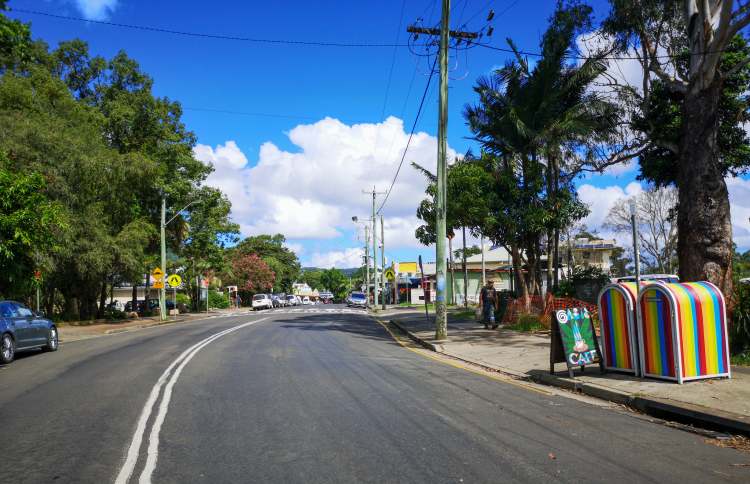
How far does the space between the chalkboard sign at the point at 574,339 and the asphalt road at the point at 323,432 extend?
109 centimetres

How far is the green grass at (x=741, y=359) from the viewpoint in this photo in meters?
10.9

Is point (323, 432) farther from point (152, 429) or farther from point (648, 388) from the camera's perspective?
point (648, 388)

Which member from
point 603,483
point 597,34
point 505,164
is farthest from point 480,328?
point 603,483

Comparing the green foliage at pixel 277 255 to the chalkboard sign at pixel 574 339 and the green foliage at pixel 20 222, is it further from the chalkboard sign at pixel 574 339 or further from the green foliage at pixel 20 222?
the chalkboard sign at pixel 574 339

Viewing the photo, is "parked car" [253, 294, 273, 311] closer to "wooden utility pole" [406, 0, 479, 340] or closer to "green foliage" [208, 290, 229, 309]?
"green foliage" [208, 290, 229, 309]

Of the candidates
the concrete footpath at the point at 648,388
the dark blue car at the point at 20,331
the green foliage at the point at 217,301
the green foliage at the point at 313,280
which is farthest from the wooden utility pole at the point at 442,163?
the green foliage at the point at 313,280

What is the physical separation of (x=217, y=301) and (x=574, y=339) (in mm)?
58555

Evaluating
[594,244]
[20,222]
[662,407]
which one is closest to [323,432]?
[662,407]

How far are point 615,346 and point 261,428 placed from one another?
6367 mm

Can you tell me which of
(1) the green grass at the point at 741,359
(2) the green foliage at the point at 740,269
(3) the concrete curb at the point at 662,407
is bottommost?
(3) the concrete curb at the point at 662,407

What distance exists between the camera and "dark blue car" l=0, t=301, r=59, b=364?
1384 centimetres

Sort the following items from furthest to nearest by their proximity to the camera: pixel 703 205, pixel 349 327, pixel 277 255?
1. pixel 277 255
2. pixel 349 327
3. pixel 703 205

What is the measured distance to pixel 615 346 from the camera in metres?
9.95

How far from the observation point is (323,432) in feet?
21.3
